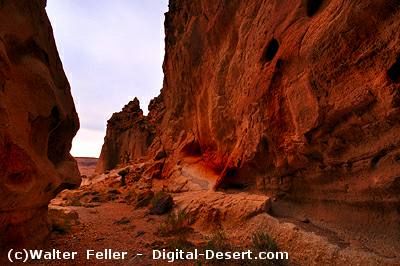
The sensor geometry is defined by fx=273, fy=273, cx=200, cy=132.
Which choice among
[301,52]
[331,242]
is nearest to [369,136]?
[331,242]

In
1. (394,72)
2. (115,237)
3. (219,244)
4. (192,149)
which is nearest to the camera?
(394,72)

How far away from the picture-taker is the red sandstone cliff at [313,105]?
3.69 metres

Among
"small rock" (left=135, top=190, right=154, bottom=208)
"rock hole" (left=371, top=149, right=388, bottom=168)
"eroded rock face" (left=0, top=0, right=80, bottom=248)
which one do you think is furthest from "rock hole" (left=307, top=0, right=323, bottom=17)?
"small rock" (left=135, top=190, right=154, bottom=208)

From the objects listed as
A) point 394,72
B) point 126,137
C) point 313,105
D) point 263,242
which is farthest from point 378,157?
point 126,137

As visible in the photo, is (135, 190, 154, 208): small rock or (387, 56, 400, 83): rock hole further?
(135, 190, 154, 208): small rock

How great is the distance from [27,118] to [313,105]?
4.62 m

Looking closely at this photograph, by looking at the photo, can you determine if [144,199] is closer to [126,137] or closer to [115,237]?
[115,237]

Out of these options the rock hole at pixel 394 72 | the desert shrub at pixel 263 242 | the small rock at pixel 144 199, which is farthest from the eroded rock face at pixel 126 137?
the rock hole at pixel 394 72

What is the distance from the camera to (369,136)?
157 inches

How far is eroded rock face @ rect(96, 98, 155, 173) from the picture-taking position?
2586 cm

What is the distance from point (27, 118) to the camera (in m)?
4.15

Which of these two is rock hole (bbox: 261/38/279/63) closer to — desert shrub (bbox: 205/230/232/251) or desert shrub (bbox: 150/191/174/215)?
desert shrub (bbox: 205/230/232/251)

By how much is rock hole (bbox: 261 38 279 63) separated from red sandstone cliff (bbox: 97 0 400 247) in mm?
27

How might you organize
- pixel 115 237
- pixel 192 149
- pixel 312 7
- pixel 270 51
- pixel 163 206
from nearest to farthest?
1. pixel 312 7
2. pixel 115 237
3. pixel 270 51
4. pixel 163 206
5. pixel 192 149
